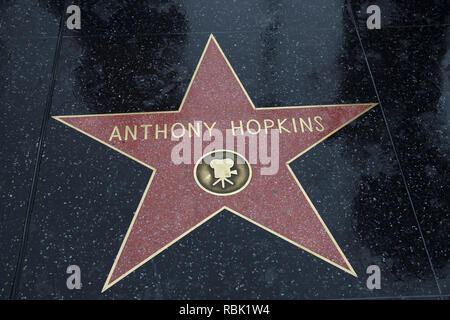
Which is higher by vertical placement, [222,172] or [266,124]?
[266,124]

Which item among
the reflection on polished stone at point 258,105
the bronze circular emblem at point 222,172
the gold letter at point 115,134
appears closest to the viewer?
the reflection on polished stone at point 258,105

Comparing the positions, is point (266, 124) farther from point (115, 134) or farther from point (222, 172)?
point (115, 134)

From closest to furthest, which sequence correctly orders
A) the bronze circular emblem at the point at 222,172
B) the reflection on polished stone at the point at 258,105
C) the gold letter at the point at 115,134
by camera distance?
the reflection on polished stone at the point at 258,105 → the bronze circular emblem at the point at 222,172 → the gold letter at the point at 115,134

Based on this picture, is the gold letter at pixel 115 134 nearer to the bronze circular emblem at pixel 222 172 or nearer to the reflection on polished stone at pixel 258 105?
the reflection on polished stone at pixel 258 105

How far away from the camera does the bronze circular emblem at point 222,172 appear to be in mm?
1972

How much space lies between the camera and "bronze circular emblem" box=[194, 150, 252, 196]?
197 centimetres

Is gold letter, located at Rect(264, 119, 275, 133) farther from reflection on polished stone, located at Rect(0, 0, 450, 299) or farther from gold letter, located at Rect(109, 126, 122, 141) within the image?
gold letter, located at Rect(109, 126, 122, 141)

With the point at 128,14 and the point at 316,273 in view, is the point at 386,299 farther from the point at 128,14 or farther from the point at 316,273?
the point at 128,14

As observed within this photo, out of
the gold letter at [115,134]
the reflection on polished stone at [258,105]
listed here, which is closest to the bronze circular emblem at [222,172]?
the reflection on polished stone at [258,105]


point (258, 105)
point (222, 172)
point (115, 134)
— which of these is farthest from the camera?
point (258, 105)

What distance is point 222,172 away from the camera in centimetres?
200

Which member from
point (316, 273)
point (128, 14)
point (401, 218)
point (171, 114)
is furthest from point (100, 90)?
point (401, 218)

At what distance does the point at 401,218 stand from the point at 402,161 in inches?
11.0

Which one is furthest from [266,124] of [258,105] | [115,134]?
[115,134]
